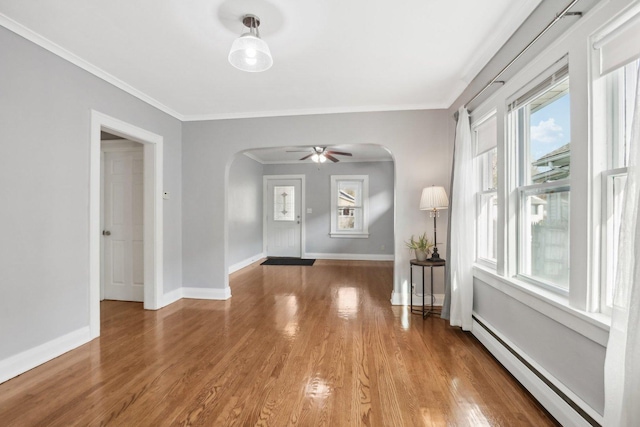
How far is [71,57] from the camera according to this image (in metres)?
2.55

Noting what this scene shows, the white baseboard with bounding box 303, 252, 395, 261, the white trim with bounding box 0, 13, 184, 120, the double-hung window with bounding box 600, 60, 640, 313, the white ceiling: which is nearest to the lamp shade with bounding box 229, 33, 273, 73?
the white ceiling

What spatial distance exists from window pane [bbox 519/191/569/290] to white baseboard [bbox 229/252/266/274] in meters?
4.89

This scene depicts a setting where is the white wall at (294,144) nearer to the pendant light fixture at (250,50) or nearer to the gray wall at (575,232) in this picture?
the gray wall at (575,232)

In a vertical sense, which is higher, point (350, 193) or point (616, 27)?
point (616, 27)

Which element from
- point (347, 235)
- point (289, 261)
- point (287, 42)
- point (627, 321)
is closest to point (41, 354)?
point (287, 42)

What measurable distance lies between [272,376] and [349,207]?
5.44m

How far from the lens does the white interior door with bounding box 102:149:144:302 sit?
12.9 feet

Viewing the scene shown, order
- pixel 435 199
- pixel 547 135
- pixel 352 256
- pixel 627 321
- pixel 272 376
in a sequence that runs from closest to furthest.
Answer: pixel 627 321
pixel 547 135
pixel 272 376
pixel 435 199
pixel 352 256

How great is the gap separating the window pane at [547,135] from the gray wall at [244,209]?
4.68 metres

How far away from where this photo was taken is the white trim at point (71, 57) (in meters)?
2.11

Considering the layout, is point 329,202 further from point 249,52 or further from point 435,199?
point 249,52

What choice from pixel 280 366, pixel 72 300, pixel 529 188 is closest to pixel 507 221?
pixel 529 188

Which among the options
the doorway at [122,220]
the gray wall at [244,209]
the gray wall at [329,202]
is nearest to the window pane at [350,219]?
the gray wall at [329,202]

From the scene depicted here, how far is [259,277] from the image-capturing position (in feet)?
17.7
